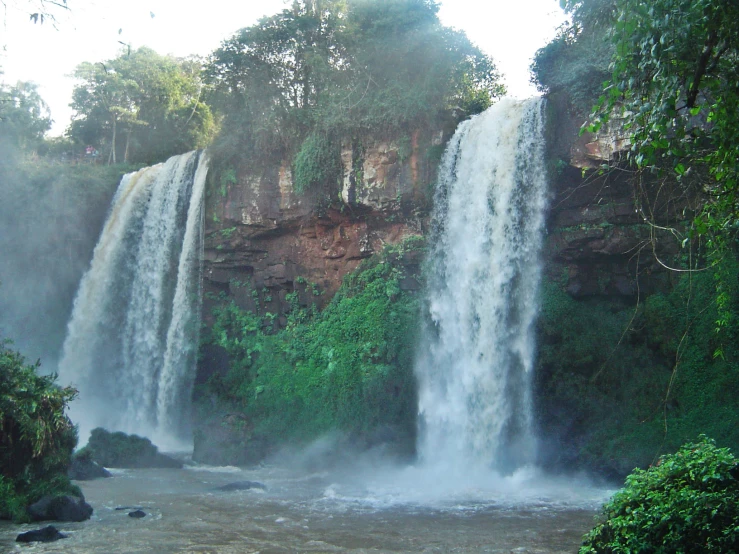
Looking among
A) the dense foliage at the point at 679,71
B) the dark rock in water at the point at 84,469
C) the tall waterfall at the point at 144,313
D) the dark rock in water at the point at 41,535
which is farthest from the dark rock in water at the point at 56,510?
the dense foliage at the point at 679,71

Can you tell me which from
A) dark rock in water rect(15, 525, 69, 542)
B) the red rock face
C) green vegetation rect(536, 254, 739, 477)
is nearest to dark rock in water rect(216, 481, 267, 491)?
dark rock in water rect(15, 525, 69, 542)

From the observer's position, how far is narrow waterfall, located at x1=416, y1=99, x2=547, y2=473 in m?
14.0

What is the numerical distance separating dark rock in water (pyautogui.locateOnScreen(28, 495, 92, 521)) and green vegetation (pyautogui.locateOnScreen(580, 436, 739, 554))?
7.41 meters

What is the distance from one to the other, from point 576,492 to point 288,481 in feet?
18.1

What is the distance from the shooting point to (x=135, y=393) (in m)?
Result: 19.3

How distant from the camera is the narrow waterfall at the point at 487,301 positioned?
14.0m

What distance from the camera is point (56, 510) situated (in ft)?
33.1

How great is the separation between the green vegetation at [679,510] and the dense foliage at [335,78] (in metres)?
12.3

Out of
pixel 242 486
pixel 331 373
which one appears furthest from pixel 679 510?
pixel 331 373

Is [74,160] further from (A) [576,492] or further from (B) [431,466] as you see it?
(A) [576,492]

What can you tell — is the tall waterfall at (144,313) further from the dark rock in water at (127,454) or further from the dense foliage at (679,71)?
the dense foliage at (679,71)

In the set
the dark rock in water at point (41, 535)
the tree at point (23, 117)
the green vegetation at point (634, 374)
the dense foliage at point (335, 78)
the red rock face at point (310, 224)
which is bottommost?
the dark rock in water at point (41, 535)

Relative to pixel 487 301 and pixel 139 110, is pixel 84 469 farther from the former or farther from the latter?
pixel 139 110

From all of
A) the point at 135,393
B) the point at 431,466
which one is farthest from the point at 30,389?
the point at 135,393
